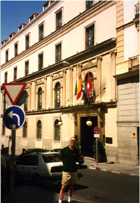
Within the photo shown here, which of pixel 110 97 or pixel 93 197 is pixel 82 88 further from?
pixel 93 197

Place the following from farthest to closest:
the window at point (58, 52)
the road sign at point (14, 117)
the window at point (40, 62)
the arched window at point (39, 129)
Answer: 1. the window at point (40, 62)
2. the arched window at point (39, 129)
3. the window at point (58, 52)
4. the road sign at point (14, 117)

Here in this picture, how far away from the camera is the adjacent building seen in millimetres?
19922

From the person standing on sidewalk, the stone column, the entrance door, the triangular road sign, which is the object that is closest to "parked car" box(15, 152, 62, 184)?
the person standing on sidewalk

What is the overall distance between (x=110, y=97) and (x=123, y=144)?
14.0 feet

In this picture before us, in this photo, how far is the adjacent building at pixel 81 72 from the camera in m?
19.9

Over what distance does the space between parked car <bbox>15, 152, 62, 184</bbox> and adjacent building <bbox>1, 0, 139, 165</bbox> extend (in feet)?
32.1

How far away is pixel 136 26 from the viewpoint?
19.3m

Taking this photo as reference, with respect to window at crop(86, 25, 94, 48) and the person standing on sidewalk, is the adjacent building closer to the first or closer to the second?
window at crop(86, 25, 94, 48)

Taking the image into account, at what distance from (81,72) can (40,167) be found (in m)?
16.5

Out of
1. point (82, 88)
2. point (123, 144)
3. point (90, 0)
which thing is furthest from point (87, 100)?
point (90, 0)

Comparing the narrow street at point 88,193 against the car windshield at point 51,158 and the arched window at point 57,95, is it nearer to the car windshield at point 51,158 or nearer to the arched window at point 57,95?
the car windshield at point 51,158

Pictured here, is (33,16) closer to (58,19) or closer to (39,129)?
(58,19)

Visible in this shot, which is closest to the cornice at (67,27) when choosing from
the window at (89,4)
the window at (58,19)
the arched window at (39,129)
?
the window at (89,4)

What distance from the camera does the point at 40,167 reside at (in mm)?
10641
